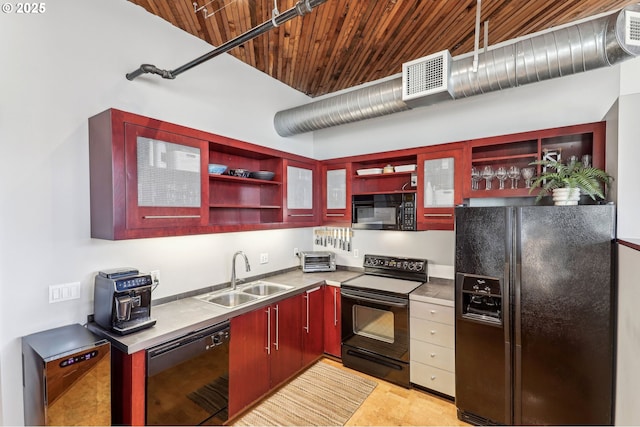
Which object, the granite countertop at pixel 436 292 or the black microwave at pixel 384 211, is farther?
the black microwave at pixel 384 211

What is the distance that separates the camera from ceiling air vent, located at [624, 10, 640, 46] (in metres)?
1.63

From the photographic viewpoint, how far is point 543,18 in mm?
2316

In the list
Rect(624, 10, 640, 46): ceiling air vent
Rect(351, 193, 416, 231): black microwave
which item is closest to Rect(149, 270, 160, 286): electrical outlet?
Rect(351, 193, 416, 231): black microwave

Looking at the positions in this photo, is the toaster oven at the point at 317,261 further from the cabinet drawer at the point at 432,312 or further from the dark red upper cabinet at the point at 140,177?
the dark red upper cabinet at the point at 140,177

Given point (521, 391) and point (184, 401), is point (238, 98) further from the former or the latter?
point (521, 391)

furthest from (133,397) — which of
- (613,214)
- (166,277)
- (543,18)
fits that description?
(543,18)

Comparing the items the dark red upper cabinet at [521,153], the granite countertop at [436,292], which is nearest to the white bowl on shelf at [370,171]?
the dark red upper cabinet at [521,153]

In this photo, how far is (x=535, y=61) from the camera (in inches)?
79.8

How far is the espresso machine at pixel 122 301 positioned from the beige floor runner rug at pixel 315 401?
118 centimetres

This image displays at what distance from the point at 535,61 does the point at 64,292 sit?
11.6ft

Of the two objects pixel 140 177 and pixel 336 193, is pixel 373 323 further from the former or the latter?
pixel 140 177

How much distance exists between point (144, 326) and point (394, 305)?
6.65ft

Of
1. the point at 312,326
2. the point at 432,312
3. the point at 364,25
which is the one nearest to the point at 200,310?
the point at 312,326

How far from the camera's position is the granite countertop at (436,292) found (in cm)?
254
